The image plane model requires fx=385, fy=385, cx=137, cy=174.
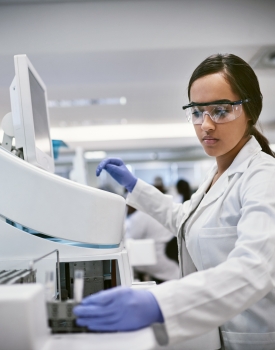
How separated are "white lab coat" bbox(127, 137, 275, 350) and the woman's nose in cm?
14

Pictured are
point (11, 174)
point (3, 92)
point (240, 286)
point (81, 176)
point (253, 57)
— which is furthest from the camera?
point (3, 92)

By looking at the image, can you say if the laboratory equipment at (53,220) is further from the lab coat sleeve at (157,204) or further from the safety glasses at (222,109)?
the lab coat sleeve at (157,204)

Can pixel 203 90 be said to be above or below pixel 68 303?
Answer: above

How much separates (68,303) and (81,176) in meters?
3.54

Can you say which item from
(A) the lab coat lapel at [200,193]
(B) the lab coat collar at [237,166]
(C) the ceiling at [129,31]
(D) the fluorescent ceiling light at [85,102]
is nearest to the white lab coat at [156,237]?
(C) the ceiling at [129,31]

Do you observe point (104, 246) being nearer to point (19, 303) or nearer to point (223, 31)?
point (19, 303)

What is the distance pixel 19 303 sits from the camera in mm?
586

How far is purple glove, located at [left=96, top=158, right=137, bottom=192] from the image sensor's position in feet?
5.43

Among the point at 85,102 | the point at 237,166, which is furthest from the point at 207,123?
the point at 85,102

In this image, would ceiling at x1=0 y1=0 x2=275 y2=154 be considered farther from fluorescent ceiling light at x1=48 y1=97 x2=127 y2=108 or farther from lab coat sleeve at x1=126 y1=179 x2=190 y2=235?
fluorescent ceiling light at x1=48 y1=97 x2=127 y2=108

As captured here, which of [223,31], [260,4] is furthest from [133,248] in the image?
[260,4]

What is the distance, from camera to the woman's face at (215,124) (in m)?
1.12

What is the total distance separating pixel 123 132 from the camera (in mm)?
7844

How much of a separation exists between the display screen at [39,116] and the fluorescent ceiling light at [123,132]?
18.8 feet
